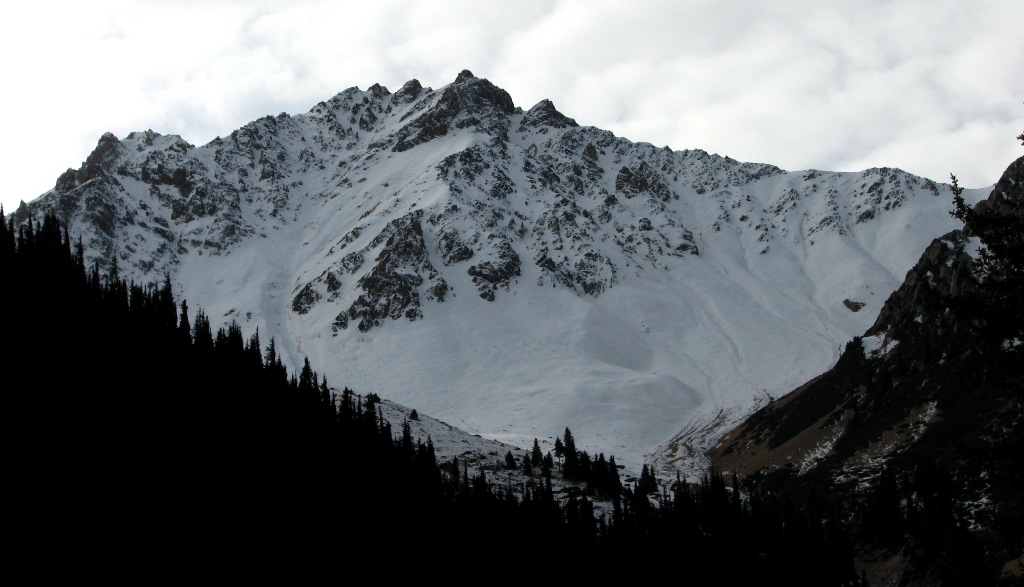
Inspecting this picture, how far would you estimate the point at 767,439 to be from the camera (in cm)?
16225

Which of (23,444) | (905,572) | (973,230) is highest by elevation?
(23,444)

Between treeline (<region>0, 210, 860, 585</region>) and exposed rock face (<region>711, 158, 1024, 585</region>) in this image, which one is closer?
treeline (<region>0, 210, 860, 585</region>)

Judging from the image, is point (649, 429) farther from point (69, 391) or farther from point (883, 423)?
point (69, 391)

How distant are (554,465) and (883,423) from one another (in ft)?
171

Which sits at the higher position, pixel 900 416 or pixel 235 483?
pixel 900 416

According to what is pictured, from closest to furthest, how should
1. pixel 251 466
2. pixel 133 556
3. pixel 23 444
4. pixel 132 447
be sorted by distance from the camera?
pixel 133 556 < pixel 23 444 < pixel 132 447 < pixel 251 466

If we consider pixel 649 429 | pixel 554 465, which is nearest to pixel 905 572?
pixel 554 465

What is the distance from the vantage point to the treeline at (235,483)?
66.8m

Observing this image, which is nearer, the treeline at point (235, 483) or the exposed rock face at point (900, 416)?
the treeline at point (235, 483)

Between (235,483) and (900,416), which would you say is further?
(900,416)

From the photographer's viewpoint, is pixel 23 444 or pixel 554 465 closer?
pixel 23 444

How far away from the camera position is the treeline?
66.8 meters

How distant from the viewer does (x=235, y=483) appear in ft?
263

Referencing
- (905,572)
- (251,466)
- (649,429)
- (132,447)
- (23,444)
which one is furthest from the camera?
(649,429)
